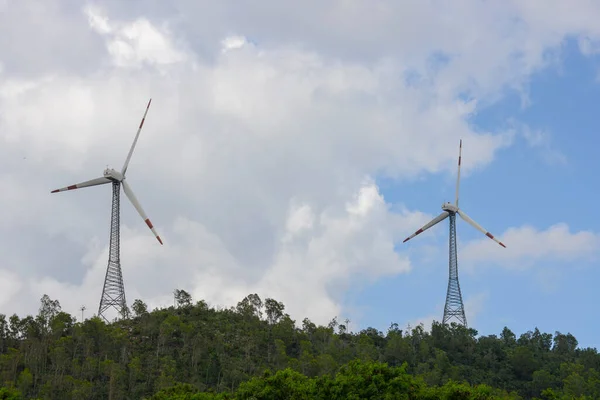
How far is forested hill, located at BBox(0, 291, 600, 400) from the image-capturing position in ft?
244

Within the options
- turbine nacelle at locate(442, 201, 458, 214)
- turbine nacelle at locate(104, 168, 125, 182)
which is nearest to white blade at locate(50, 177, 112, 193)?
turbine nacelle at locate(104, 168, 125, 182)

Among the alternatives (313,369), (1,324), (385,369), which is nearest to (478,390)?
(385,369)

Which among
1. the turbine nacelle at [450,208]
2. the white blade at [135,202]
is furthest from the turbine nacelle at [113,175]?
the turbine nacelle at [450,208]

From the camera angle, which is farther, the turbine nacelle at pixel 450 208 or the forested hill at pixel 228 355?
the turbine nacelle at pixel 450 208

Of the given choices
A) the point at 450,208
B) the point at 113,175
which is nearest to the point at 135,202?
the point at 113,175

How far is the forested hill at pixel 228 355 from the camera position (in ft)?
244

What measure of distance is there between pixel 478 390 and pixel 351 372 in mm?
8430

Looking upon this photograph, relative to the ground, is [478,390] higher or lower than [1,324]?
lower

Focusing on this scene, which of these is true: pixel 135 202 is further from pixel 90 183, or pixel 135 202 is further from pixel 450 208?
pixel 450 208

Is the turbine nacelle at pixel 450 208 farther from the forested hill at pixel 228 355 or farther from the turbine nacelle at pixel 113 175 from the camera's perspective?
the turbine nacelle at pixel 113 175

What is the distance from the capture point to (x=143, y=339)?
90812 mm

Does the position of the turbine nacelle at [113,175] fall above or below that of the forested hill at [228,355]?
above

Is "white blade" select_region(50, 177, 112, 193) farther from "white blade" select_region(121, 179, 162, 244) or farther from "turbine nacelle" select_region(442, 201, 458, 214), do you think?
"turbine nacelle" select_region(442, 201, 458, 214)

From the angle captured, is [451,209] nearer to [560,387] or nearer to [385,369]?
[560,387]
